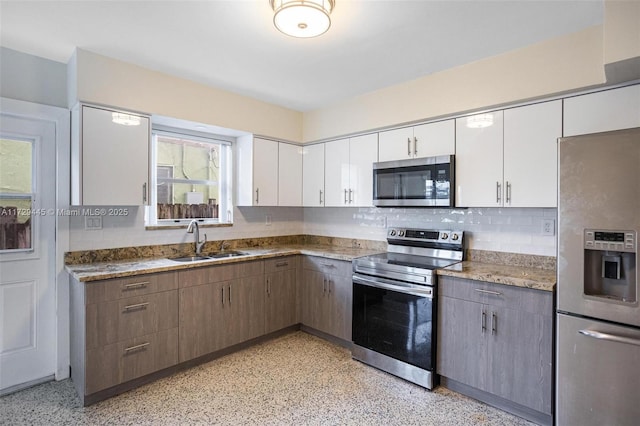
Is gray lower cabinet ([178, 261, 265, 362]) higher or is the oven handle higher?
the oven handle

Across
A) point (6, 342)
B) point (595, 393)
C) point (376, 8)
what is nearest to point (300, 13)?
point (376, 8)

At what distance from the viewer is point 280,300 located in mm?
3490

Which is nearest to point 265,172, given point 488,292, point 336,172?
point 336,172

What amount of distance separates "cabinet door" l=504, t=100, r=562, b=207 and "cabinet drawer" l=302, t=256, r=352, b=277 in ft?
4.72

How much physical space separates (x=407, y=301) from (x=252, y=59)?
7.19 ft

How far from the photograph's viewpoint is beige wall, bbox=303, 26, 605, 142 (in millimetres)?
2188

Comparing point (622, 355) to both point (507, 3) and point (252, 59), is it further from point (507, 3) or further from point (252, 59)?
point (252, 59)

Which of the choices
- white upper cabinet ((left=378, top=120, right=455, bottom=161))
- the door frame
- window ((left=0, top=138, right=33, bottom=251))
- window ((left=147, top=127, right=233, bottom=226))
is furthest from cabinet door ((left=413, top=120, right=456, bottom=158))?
window ((left=0, top=138, right=33, bottom=251))

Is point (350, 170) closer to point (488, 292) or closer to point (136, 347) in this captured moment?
point (488, 292)

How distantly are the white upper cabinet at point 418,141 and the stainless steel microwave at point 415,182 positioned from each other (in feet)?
0.21

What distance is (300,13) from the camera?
1703mm

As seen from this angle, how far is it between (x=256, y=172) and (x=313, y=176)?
0.68 metres

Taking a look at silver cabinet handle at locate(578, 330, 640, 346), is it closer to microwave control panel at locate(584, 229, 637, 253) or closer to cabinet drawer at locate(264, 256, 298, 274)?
microwave control panel at locate(584, 229, 637, 253)

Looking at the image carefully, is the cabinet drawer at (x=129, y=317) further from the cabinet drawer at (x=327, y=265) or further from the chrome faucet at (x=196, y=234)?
A: the cabinet drawer at (x=327, y=265)
